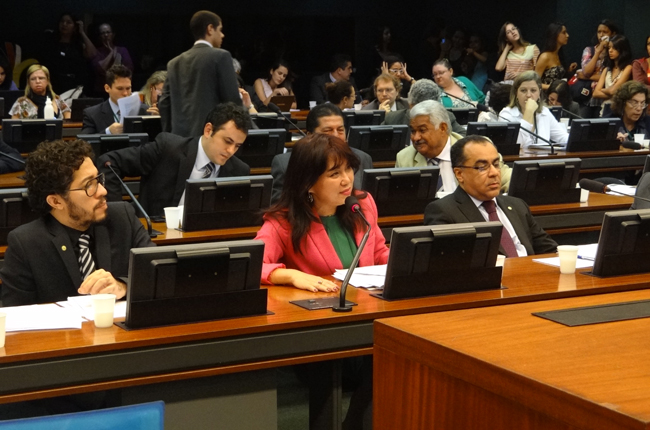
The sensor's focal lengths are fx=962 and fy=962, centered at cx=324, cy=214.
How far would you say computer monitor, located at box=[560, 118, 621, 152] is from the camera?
6782 mm

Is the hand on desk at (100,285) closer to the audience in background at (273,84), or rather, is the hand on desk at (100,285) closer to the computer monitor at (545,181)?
the computer monitor at (545,181)

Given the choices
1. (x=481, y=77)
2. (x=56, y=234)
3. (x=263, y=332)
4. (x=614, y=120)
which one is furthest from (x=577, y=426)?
(x=481, y=77)

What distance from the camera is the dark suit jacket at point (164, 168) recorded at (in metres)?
4.81

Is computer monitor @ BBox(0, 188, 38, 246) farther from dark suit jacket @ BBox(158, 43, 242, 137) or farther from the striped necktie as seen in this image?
dark suit jacket @ BBox(158, 43, 242, 137)

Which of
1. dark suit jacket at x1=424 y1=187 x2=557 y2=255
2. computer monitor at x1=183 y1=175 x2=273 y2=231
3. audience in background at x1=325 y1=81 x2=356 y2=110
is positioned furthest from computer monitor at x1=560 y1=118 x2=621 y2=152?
computer monitor at x1=183 y1=175 x2=273 y2=231

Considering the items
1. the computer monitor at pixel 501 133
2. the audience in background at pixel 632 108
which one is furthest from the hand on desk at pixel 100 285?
the audience in background at pixel 632 108

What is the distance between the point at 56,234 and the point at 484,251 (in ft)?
4.36

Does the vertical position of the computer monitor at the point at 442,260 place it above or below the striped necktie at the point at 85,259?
above

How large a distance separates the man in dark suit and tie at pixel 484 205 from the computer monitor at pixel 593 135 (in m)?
3.02

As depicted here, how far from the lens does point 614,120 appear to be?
270 inches

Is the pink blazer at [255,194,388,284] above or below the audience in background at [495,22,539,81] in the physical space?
below

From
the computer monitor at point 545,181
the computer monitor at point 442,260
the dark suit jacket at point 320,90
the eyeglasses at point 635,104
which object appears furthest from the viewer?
the dark suit jacket at point 320,90

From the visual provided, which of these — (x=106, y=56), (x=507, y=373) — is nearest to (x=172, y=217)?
(x=507, y=373)

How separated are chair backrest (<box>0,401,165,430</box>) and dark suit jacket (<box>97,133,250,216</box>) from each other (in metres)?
3.18
